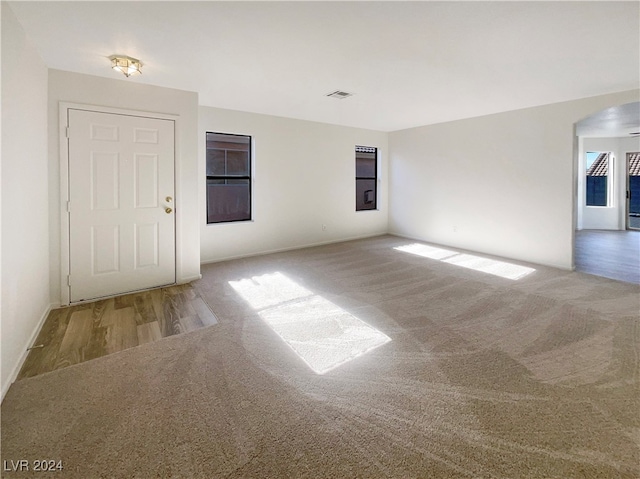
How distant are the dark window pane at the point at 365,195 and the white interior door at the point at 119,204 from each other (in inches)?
184

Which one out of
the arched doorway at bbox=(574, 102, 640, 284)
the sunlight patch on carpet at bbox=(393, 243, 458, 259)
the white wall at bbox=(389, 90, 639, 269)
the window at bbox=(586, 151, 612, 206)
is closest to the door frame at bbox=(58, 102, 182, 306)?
the sunlight patch on carpet at bbox=(393, 243, 458, 259)

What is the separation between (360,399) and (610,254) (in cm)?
620

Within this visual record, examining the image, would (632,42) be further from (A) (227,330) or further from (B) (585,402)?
(A) (227,330)

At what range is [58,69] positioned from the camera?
3213mm

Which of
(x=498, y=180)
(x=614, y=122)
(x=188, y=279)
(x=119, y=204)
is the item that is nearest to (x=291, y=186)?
(x=188, y=279)

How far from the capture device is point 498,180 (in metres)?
5.39

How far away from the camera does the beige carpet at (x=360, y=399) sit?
148 cm

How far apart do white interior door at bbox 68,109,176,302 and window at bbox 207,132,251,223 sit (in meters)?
1.36

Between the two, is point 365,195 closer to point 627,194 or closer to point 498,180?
point 498,180

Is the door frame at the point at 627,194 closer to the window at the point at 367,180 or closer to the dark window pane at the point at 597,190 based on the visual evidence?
the dark window pane at the point at 597,190

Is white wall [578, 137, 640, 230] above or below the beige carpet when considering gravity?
above

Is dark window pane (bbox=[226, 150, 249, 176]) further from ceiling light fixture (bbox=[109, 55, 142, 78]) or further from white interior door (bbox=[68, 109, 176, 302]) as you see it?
ceiling light fixture (bbox=[109, 55, 142, 78])

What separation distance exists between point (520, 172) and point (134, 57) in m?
5.42

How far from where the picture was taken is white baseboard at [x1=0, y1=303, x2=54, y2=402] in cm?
199
